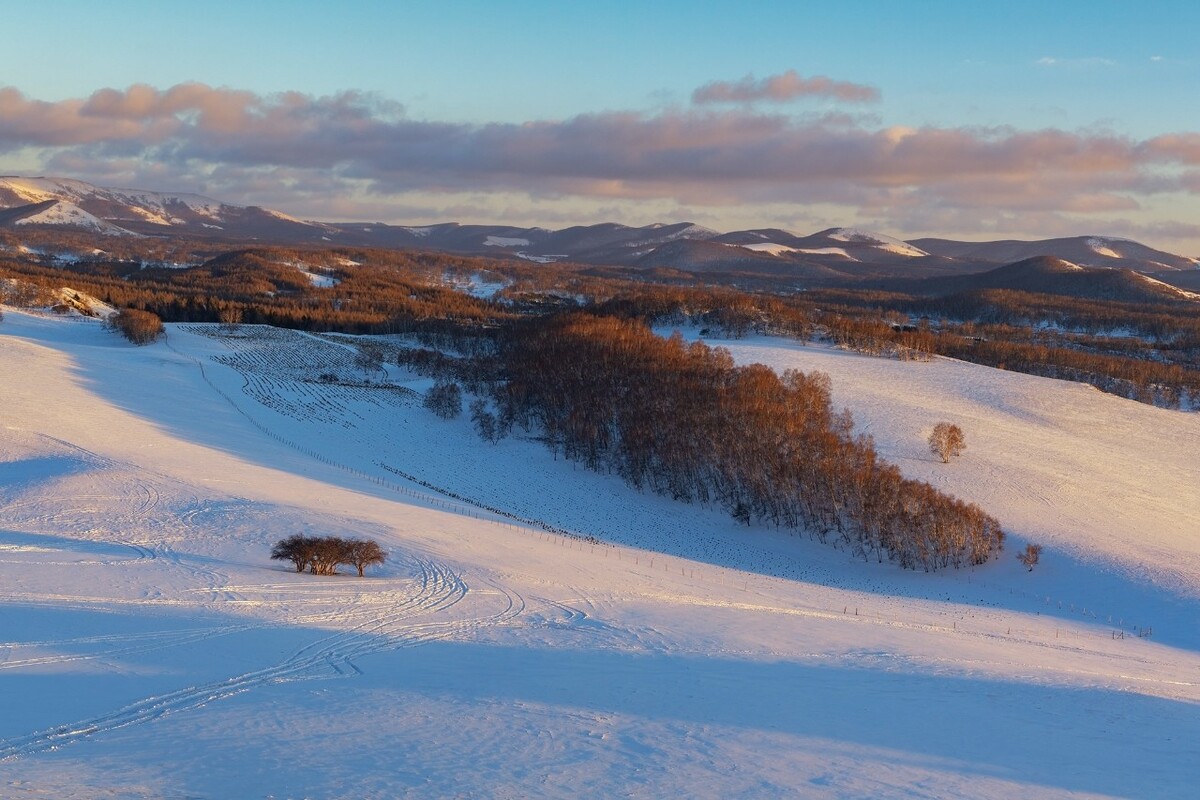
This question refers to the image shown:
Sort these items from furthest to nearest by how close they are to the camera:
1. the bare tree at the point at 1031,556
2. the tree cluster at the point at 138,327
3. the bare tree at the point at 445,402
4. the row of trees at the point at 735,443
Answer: the tree cluster at the point at 138,327 → the bare tree at the point at 445,402 → the row of trees at the point at 735,443 → the bare tree at the point at 1031,556

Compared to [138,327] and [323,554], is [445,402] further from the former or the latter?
[323,554]

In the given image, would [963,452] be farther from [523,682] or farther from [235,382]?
[235,382]

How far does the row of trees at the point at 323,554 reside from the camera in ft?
86.1

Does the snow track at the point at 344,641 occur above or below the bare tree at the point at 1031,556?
above

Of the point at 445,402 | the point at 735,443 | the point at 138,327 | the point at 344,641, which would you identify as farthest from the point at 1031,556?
the point at 138,327

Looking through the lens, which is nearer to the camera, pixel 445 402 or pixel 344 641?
pixel 344 641

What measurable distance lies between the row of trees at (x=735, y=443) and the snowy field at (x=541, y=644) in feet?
5.84

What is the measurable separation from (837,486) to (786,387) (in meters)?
15.1

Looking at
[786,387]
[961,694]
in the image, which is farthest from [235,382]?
[961,694]

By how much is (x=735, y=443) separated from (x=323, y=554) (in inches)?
1308

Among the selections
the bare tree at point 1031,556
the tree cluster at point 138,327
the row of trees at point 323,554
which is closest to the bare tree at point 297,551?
the row of trees at point 323,554

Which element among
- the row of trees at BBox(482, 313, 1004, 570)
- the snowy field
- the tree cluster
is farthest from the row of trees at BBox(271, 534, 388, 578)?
the tree cluster

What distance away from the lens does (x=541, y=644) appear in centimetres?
2016

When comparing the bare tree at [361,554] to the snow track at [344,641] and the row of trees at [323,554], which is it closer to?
the row of trees at [323,554]
